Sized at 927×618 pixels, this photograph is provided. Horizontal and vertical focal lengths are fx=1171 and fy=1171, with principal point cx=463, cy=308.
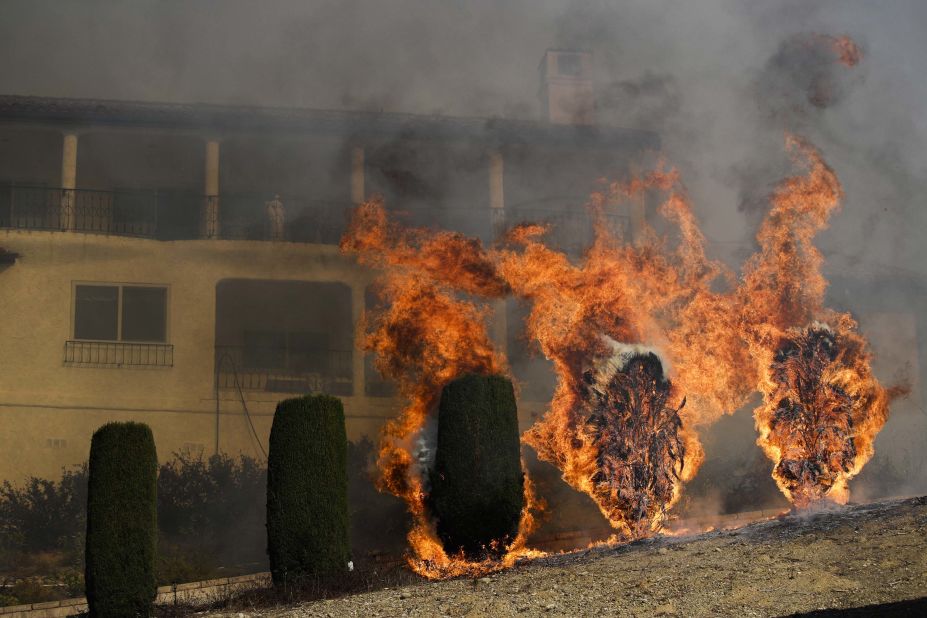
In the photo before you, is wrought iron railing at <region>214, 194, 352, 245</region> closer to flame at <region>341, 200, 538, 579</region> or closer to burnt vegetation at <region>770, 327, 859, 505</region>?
flame at <region>341, 200, 538, 579</region>

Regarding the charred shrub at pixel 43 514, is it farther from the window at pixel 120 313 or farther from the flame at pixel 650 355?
the flame at pixel 650 355

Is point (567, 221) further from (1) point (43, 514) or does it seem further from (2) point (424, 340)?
(1) point (43, 514)

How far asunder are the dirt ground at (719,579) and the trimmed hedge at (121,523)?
1.34 metres

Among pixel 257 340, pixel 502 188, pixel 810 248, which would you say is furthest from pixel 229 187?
pixel 810 248

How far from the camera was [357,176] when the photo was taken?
24.6 metres

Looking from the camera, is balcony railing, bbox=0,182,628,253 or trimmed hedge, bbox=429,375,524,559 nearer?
trimmed hedge, bbox=429,375,524,559

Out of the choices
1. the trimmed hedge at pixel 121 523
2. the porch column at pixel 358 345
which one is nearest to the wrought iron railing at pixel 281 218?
the porch column at pixel 358 345

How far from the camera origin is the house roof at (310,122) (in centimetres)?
2342

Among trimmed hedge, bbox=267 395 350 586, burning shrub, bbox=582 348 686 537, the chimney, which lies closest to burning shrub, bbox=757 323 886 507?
burning shrub, bbox=582 348 686 537

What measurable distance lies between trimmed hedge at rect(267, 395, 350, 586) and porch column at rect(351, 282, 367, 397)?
23.8ft

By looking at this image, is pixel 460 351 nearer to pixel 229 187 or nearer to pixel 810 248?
pixel 810 248

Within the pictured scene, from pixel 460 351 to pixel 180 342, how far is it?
24.4ft

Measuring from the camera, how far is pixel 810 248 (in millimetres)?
18219

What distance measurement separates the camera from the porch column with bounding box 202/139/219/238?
79.5 feet
